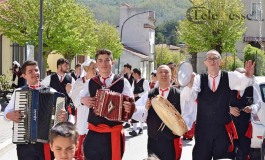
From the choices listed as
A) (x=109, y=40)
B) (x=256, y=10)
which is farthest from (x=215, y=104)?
(x=256, y=10)

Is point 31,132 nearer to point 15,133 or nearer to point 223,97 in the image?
point 15,133

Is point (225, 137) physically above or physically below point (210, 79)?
below

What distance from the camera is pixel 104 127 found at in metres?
7.43

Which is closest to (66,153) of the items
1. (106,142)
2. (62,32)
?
(106,142)

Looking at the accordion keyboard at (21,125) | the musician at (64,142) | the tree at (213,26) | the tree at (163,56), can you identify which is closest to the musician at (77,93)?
the accordion keyboard at (21,125)

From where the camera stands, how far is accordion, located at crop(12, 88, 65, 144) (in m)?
6.75

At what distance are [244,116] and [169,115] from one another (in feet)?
8.30

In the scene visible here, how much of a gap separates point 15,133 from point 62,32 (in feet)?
82.3

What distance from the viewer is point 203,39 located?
1881 inches

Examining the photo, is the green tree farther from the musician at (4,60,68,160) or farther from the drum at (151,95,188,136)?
the musician at (4,60,68,160)

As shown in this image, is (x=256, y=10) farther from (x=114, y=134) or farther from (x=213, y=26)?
(x=114, y=134)

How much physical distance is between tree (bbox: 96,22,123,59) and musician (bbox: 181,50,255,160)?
2073 inches

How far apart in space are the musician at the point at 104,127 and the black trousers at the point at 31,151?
797 millimetres

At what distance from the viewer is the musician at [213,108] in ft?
25.2
